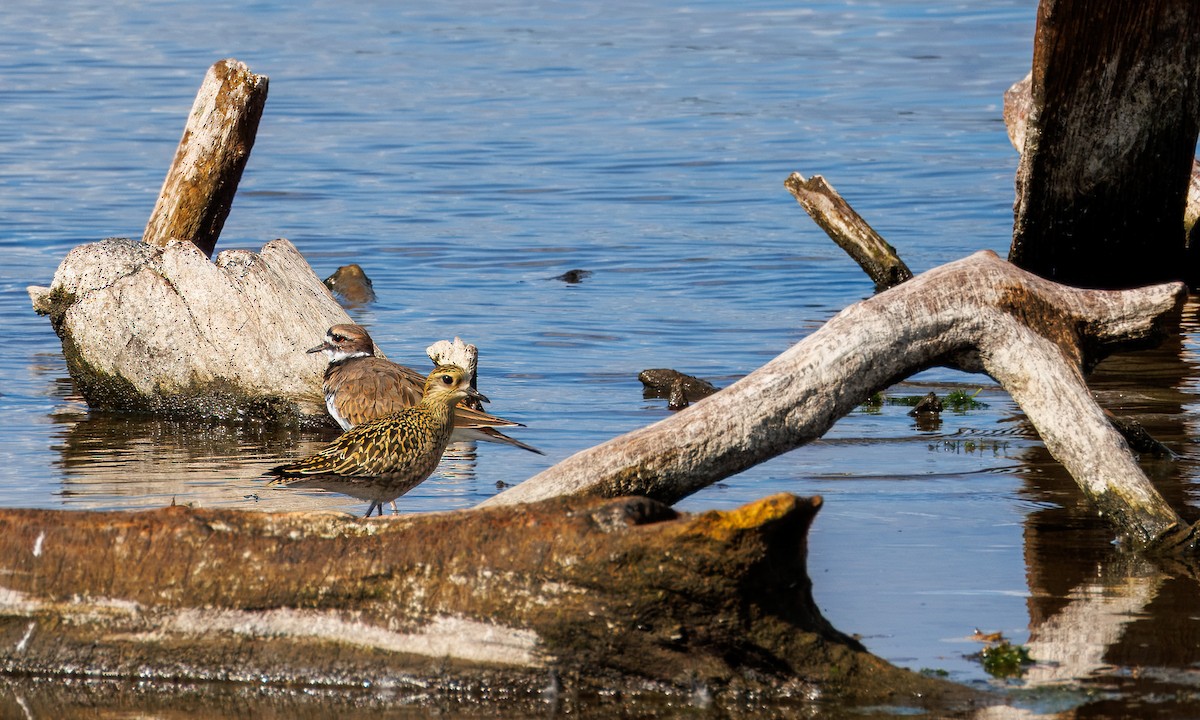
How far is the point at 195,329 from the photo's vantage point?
11.5 m

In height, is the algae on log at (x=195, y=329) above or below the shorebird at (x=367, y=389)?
above

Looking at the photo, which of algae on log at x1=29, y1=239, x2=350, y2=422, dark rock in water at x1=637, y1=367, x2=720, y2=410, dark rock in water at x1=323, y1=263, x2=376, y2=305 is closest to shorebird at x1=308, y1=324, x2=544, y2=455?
algae on log at x1=29, y1=239, x2=350, y2=422

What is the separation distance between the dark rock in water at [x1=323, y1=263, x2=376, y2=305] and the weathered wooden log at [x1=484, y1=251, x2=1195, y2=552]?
9722mm

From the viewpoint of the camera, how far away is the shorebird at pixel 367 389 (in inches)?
376

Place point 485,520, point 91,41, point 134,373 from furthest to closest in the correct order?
point 91,41, point 134,373, point 485,520

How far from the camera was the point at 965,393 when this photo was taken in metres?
12.1

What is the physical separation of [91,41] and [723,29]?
14.0 m

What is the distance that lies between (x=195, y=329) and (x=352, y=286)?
213 inches

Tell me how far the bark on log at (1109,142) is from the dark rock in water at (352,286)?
21.7 feet

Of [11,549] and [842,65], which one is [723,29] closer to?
[842,65]

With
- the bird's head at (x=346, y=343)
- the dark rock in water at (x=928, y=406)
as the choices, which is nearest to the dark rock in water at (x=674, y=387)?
the dark rock in water at (x=928, y=406)

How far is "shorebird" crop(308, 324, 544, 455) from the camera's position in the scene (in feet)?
31.4

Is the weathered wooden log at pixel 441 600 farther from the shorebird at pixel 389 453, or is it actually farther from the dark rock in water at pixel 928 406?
the dark rock in water at pixel 928 406

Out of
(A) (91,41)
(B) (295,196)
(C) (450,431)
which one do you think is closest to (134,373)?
(C) (450,431)
